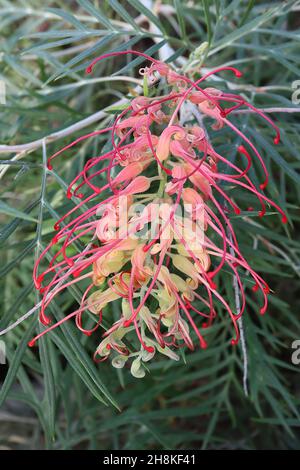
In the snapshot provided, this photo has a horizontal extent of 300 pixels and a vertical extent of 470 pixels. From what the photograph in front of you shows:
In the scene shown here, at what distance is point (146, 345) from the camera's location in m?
0.54

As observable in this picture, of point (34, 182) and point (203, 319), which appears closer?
point (203, 319)

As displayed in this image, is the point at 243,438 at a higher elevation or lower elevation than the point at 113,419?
lower

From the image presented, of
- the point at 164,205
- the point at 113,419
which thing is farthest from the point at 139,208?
the point at 113,419

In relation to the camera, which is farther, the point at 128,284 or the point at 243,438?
the point at 243,438

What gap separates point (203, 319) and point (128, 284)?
1.66 feet

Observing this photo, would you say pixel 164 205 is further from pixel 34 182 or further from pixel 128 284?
pixel 34 182

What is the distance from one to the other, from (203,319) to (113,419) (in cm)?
24

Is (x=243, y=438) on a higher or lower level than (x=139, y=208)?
lower

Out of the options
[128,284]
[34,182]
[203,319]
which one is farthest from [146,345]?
[34,182]

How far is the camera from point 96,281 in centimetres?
55

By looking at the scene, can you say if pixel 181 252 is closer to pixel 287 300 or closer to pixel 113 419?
pixel 113 419
